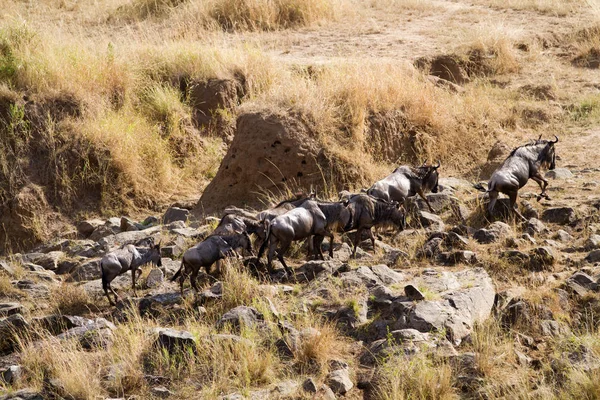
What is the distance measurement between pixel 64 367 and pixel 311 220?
3372 millimetres

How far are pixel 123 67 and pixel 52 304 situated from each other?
6462 mm

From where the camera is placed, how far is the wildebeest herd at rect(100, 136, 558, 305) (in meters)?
9.92

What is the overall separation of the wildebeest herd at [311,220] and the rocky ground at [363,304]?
0.25 meters

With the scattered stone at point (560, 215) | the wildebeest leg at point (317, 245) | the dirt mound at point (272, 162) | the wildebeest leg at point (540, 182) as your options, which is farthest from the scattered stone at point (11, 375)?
the wildebeest leg at point (540, 182)

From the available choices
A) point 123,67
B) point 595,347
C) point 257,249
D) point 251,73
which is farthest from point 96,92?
point 595,347

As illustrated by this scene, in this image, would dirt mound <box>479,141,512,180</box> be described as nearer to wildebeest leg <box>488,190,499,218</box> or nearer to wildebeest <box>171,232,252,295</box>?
wildebeest leg <box>488,190,499,218</box>

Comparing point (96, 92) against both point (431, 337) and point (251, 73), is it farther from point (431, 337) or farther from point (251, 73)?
point (431, 337)

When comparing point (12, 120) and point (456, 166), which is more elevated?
point (12, 120)

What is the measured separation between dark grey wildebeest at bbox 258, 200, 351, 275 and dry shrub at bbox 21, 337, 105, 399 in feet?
8.18

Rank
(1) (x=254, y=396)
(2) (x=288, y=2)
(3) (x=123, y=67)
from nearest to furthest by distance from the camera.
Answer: (1) (x=254, y=396), (3) (x=123, y=67), (2) (x=288, y=2)

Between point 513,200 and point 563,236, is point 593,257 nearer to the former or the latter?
point 563,236

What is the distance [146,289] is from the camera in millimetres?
10359

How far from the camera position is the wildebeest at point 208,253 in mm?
9828

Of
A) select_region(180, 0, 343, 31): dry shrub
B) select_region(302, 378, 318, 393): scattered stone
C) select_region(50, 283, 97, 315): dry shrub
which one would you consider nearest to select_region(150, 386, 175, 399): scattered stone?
select_region(302, 378, 318, 393): scattered stone
